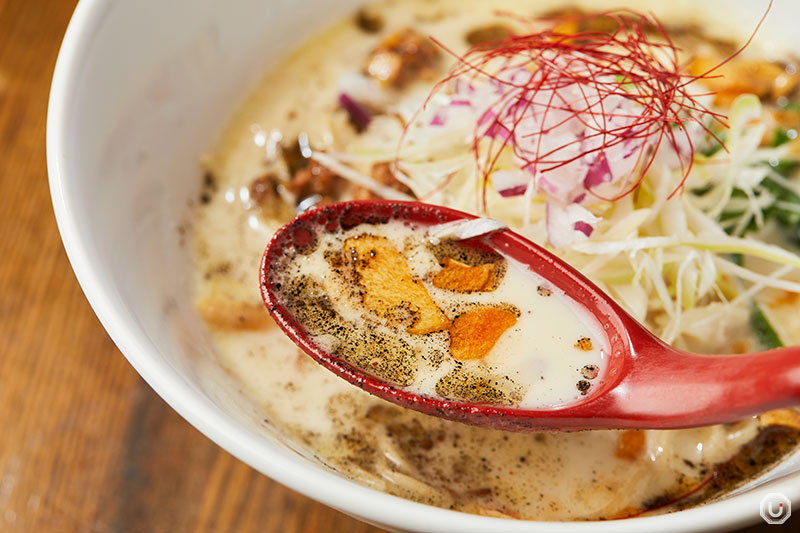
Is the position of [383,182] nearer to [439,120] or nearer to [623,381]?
[439,120]

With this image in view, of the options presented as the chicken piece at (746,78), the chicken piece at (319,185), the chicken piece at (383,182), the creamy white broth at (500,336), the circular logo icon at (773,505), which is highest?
the chicken piece at (746,78)

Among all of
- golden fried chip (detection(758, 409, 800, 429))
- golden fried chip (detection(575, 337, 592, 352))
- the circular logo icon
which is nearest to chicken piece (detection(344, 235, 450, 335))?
golden fried chip (detection(575, 337, 592, 352))

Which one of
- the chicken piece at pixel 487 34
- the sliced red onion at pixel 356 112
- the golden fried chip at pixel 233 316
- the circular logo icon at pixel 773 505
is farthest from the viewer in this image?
the chicken piece at pixel 487 34

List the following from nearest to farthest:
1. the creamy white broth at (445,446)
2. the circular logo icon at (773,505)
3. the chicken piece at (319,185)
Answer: the circular logo icon at (773,505) → the creamy white broth at (445,446) → the chicken piece at (319,185)

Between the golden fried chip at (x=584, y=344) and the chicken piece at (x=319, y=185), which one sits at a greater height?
the golden fried chip at (x=584, y=344)

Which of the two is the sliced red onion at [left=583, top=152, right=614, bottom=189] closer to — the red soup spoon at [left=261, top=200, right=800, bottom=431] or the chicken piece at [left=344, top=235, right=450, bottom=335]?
the red soup spoon at [left=261, top=200, right=800, bottom=431]

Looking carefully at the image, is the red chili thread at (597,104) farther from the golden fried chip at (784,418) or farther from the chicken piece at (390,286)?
the golden fried chip at (784,418)

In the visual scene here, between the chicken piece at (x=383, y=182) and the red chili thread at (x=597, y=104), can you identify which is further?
the chicken piece at (x=383, y=182)

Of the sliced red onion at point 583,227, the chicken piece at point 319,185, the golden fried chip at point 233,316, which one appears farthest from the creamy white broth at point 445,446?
the sliced red onion at point 583,227
